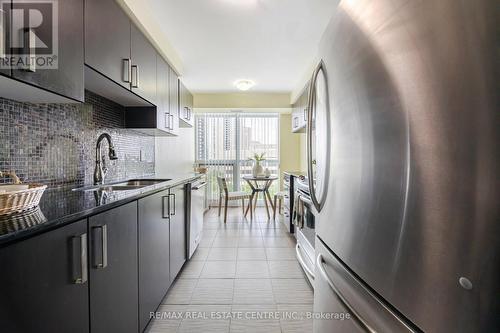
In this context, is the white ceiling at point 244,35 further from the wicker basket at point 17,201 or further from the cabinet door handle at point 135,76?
the wicker basket at point 17,201

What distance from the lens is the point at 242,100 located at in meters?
5.09

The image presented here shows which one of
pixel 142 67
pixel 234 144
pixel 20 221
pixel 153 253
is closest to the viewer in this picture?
pixel 20 221

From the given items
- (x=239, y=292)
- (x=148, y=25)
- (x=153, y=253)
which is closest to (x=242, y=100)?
(x=148, y=25)

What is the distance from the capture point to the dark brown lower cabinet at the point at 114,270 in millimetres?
991

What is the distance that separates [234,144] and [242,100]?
1.18 meters

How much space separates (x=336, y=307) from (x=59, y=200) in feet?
4.16

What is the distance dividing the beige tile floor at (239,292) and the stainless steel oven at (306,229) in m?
0.24

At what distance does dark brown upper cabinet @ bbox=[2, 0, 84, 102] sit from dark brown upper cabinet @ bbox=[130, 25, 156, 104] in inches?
24.3

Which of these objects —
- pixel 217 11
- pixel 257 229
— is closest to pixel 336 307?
pixel 217 11

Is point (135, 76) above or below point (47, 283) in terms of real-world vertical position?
above

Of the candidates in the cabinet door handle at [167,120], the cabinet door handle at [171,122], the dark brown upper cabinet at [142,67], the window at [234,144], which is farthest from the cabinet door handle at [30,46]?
the window at [234,144]

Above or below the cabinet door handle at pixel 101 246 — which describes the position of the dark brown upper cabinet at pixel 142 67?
above

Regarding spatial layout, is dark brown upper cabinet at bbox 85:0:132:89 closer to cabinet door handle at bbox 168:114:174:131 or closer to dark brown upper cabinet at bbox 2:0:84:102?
dark brown upper cabinet at bbox 2:0:84:102

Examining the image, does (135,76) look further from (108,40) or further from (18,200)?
(18,200)
